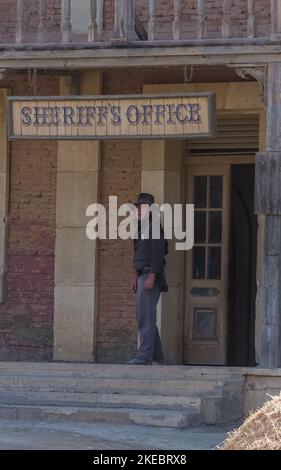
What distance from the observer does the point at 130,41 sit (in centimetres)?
1410

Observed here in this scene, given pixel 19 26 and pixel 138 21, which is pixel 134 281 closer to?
pixel 138 21

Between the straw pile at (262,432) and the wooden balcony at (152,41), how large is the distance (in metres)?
5.34

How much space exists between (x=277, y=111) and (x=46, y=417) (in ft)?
12.6

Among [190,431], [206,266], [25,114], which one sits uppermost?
[25,114]

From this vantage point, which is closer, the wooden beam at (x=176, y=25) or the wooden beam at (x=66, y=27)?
the wooden beam at (x=176, y=25)

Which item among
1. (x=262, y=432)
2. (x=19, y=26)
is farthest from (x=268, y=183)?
(x=262, y=432)

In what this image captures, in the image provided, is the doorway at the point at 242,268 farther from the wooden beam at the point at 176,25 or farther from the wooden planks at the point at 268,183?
the wooden beam at the point at 176,25

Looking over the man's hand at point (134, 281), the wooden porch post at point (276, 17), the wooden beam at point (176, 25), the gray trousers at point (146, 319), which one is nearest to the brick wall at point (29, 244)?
the man's hand at point (134, 281)

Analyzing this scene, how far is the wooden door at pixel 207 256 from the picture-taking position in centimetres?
1634

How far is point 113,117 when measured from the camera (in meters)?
14.2

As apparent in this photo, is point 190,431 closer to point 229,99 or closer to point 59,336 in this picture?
point 59,336
